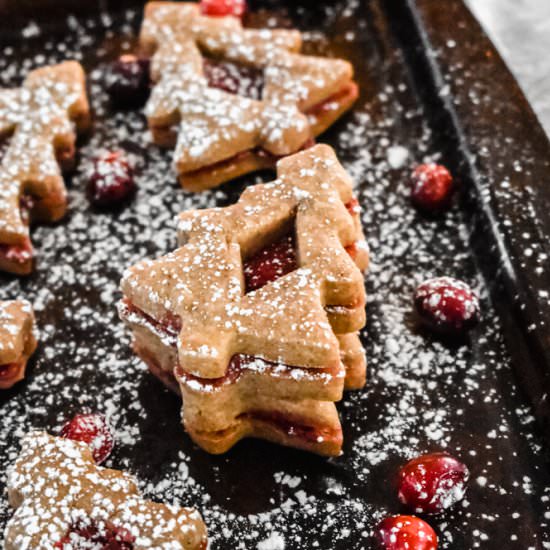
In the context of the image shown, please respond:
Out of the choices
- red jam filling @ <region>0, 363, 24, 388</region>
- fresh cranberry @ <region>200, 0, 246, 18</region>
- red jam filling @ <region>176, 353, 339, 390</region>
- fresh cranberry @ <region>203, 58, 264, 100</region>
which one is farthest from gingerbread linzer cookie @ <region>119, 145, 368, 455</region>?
fresh cranberry @ <region>200, 0, 246, 18</region>

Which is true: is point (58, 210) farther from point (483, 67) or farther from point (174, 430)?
point (483, 67)

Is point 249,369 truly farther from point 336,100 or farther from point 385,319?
point 336,100

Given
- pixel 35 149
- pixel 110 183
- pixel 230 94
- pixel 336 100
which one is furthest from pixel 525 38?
pixel 35 149

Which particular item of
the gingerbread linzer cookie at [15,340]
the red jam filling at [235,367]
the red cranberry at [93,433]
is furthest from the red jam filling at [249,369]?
the gingerbread linzer cookie at [15,340]

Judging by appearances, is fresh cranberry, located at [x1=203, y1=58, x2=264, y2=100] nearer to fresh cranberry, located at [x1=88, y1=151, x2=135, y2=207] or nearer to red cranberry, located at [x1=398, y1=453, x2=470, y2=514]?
fresh cranberry, located at [x1=88, y1=151, x2=135, y2=207]

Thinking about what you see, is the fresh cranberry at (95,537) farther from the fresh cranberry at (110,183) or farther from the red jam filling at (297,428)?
the fresh cranberry at (110,183)
